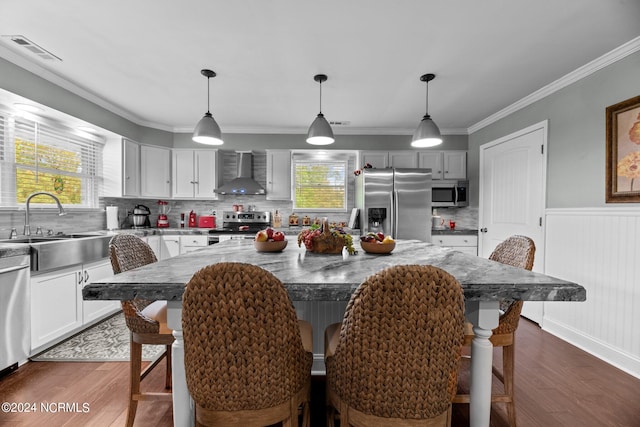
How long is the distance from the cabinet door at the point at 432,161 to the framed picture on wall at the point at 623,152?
2246 mm

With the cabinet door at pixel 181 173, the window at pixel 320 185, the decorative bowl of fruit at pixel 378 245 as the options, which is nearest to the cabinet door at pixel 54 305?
the cabinet door at pixel 181 173

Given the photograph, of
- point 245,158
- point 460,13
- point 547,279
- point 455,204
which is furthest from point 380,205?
point 547,279

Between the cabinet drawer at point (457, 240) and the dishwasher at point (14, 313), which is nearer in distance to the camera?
the dishwasher at point (14, 313)

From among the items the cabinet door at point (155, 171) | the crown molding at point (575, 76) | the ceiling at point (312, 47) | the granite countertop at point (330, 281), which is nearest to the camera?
the granite countertop at point (330, 281)

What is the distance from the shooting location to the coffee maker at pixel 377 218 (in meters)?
4.21

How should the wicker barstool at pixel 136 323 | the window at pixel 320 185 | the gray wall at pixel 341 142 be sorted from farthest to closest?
the window at pixel 320 185 < the gray wall at pixel 341 142 < the wicker barstool at pixel 136 323

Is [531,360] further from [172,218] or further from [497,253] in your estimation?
[172,218]

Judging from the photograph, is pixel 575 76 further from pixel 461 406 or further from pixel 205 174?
pixel 205 174

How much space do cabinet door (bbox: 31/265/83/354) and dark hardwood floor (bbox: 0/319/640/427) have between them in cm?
25

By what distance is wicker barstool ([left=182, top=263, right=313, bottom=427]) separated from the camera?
82 centimetres

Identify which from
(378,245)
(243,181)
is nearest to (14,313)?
(378,245)

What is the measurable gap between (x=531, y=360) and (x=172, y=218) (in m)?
4.97

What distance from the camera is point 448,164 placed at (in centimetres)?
462

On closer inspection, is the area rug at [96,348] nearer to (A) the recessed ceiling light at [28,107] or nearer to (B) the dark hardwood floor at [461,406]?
(B) the dark hardwood floor at [461,406]
